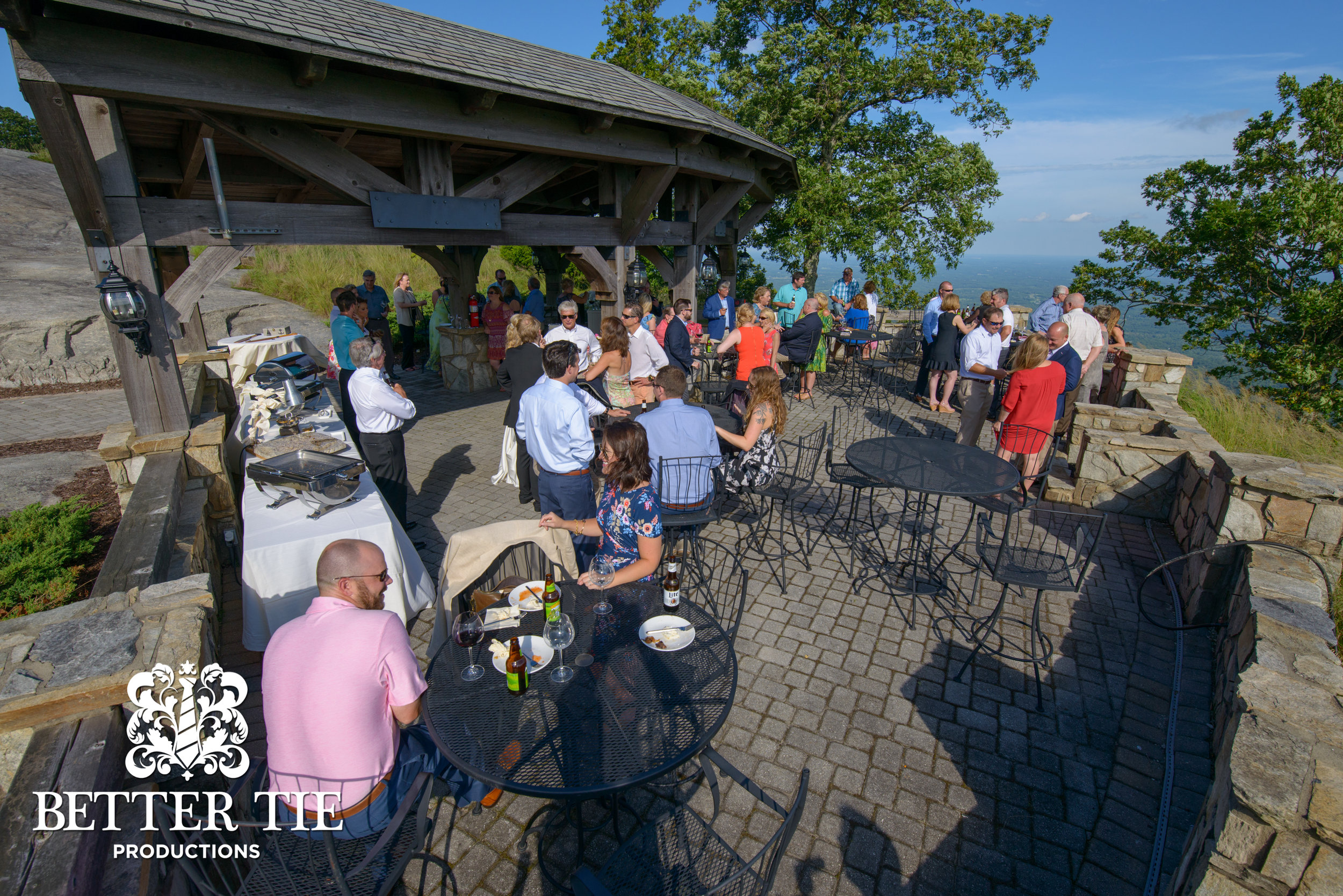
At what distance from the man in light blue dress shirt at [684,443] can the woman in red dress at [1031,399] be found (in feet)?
10.7

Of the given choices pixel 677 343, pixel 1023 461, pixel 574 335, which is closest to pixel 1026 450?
pixel 1023 461

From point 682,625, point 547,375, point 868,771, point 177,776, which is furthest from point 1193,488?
point 177,776

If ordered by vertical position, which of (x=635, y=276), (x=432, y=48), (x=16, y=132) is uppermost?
(x=16, y=132)

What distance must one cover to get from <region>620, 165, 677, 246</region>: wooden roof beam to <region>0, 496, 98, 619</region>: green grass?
6.99m

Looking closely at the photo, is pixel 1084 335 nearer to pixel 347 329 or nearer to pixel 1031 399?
pixel 1031 399

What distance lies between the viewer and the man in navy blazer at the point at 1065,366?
20.7ft

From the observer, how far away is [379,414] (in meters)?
4.89

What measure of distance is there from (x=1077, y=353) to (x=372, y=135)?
9682mm

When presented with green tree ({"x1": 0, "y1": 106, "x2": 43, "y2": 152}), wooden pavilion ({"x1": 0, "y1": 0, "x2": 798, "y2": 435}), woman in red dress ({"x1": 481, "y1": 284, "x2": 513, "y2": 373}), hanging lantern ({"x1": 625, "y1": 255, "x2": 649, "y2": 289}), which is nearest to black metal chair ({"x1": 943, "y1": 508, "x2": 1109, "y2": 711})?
wooden pavilion ({"x1": 0, "y1": 0, "x2": 798, "y2": 435})

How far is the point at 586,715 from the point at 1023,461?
5495 millimetres

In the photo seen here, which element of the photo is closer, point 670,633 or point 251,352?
point 670,633

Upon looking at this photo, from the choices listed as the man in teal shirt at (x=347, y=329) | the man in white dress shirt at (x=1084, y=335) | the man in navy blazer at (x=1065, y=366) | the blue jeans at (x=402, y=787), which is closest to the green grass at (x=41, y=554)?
the man in teal shirt at (x=347, y=329)

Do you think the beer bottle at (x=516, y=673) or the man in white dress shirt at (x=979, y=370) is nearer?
the beer bottle at (x=516, y=673)

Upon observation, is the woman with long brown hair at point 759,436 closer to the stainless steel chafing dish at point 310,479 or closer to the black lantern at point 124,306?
the stainless steel chafing dish at point 310,479
